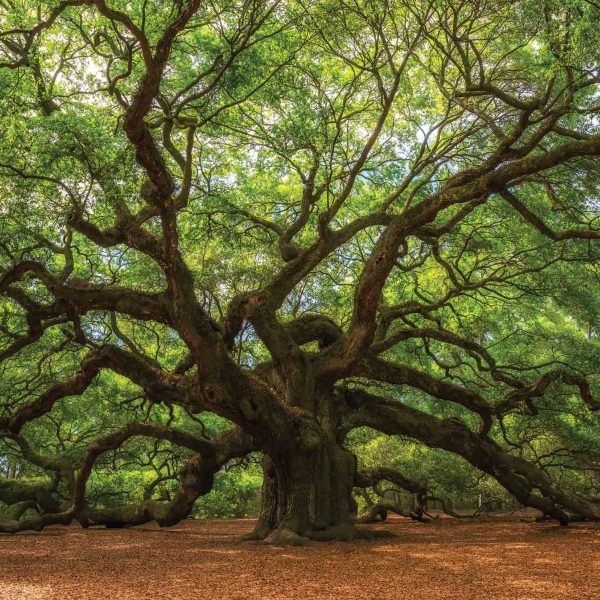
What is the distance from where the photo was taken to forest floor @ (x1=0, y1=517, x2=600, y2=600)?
4551 millimetres

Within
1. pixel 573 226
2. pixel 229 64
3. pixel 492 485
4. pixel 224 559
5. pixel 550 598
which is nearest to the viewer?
pixel 550 598

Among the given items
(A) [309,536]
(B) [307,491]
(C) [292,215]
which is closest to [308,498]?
(B) [307,491]

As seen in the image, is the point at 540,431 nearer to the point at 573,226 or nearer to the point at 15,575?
the point at 573,226

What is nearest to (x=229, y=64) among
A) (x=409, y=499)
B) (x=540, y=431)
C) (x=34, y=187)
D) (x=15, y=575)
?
(x=34, y=187)

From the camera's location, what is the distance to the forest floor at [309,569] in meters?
4.55

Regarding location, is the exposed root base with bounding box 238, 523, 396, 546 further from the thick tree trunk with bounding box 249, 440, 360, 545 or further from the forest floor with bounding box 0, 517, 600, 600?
the forest floor with bounding box 0, 517, 600, 600

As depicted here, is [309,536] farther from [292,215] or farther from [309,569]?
[292,215]

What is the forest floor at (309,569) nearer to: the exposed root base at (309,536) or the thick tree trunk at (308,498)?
the exposed root base at (309,536)

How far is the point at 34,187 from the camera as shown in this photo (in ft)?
28.0

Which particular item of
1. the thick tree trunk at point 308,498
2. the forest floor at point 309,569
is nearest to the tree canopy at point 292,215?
the thick tree trunk at point 308,498

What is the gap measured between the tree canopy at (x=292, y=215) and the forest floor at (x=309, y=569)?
1.29m

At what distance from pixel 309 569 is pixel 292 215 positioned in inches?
323

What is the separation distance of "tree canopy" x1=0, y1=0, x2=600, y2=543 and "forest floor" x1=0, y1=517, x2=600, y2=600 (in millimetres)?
1292

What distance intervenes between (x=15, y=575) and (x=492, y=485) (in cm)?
1582
